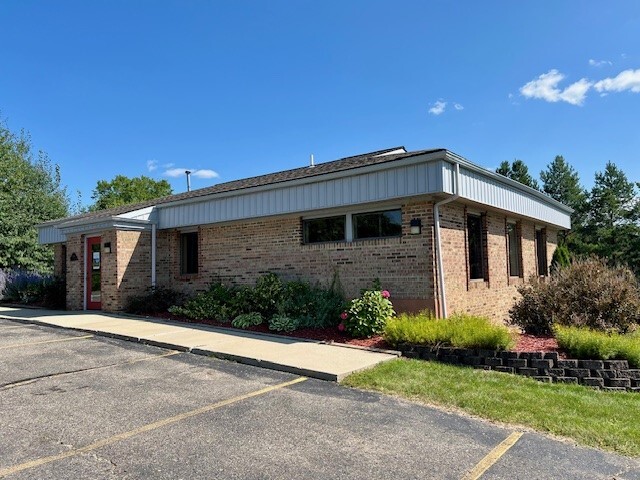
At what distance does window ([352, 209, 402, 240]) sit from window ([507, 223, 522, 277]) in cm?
497

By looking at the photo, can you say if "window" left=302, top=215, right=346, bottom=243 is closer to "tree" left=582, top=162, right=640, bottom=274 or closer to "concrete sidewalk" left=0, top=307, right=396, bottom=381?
"concrete sidewalk" left=0, top=307, right=396, bottom=381

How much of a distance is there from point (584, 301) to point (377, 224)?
14.2 ft

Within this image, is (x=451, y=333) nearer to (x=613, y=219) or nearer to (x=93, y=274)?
(x=93, y=274)

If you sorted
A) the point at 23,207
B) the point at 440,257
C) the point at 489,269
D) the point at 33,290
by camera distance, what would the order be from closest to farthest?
the point at 440,257, the point at 489,269, the point at 33,290, the point at 23,207

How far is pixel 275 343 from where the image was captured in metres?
8.51

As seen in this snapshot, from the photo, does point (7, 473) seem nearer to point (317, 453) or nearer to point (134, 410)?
point (134, 410)

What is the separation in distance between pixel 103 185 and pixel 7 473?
54.6 metres

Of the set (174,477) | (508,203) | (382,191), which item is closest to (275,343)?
(382,191)

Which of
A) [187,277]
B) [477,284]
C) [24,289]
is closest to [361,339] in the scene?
[477,284]

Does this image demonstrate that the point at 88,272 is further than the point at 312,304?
Yes

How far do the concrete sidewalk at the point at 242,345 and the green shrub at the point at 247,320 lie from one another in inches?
16.0

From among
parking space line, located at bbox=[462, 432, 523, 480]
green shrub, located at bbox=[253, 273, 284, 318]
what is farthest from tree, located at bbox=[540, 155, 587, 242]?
parking space line, located at bbox=[462, 432, 523, 480]

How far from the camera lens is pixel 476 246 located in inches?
446

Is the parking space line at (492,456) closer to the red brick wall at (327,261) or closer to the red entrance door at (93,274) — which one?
the red brick wall at (327,261)
